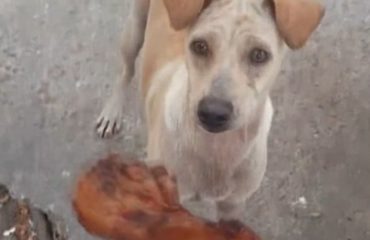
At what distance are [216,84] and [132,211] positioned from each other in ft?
2.42

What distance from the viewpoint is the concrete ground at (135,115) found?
2.65 meters

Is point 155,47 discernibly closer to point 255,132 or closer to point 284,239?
point 255,132

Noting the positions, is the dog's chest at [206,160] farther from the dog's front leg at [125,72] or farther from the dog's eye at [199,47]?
the dog's front leg at [125,72]

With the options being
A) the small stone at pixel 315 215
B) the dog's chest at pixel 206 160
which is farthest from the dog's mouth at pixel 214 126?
the small stone at pixel 315 215

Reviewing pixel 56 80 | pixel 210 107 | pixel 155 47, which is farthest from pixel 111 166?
pixel 56 80

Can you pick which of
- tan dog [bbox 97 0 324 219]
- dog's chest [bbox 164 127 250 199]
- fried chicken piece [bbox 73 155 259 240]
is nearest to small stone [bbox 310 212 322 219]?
tan dog [bbox 97 0 324 219]

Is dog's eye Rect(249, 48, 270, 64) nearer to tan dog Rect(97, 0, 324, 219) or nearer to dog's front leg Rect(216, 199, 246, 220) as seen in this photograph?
tan dog Rect(97, 0, 324, 219)

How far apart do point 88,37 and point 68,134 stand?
347 mm

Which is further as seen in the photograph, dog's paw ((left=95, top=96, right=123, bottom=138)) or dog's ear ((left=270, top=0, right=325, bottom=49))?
dog's paw ((left=95, top=96, right=123, bottom=138))

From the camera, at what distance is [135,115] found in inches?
110

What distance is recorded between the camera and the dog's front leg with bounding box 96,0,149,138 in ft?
8.32

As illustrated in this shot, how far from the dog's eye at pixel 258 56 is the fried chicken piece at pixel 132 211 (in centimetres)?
72

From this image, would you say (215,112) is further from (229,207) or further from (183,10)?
(229,207)

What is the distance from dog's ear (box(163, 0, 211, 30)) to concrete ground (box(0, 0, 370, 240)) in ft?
2.66
